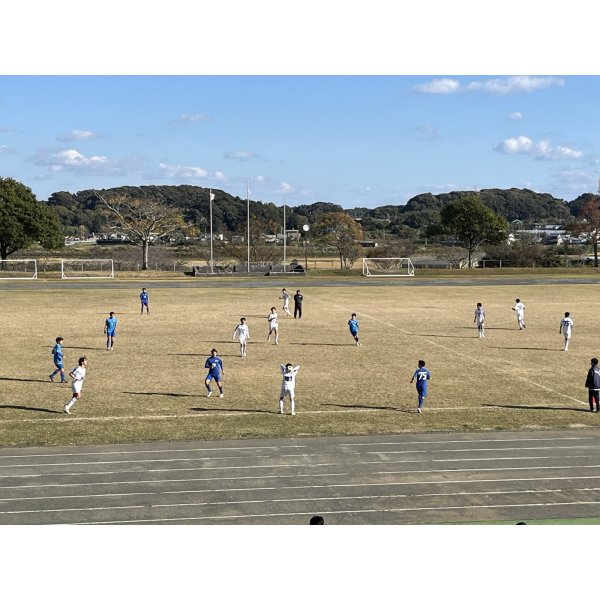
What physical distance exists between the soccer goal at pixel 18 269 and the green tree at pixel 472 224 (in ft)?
178

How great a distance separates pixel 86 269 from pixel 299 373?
67555 mm

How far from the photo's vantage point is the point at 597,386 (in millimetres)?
20766

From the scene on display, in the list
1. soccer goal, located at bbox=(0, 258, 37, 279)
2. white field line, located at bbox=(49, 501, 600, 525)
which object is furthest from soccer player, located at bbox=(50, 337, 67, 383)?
soccer goal, located at bbox=(0, 258, 37, 279)

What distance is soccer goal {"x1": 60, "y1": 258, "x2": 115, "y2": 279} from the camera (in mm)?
76812

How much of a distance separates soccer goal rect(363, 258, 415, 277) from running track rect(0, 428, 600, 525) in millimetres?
64411

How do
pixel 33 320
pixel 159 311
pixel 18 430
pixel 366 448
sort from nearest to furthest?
pixel 366 448, pixel 18 430, pixel 33 320, pixel 159 311

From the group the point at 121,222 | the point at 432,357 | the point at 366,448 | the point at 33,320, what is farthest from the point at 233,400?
the point at 121,222

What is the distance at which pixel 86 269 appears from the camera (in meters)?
87.8

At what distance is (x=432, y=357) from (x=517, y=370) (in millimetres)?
3837

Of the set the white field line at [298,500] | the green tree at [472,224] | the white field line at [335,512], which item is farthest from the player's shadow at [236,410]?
the green tree at [472,224]

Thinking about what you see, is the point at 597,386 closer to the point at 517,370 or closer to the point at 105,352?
the point at 517,370

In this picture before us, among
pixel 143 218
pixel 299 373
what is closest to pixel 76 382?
pixel 299 373

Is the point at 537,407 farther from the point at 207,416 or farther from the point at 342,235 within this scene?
the point at 342,235

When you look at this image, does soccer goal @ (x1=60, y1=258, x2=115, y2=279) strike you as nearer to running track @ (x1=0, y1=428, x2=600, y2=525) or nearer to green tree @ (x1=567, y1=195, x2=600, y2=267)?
green tree @ (x1=567, y1=195, x2=600, y2=267)
